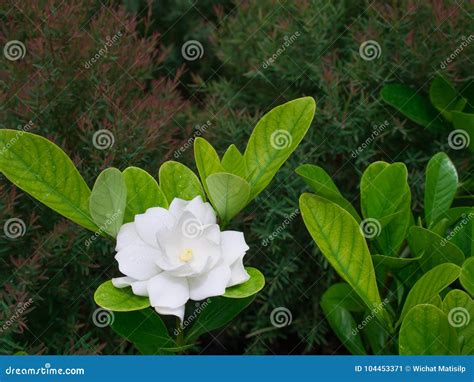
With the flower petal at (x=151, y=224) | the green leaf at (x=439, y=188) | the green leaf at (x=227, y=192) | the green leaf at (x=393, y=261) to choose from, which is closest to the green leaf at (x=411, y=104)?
the green leaf at (x=439, y=188)

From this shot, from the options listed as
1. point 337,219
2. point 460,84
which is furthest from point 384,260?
point 460,84

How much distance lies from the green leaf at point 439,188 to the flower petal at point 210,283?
0.59 m

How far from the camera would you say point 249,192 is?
138cm

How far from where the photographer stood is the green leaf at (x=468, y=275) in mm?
1459

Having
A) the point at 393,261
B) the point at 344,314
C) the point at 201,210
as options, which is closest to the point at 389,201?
the point at 393,261

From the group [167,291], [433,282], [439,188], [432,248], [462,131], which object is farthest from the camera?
[462,131]

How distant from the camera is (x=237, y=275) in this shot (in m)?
1.33

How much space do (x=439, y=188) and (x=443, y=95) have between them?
1.79ft

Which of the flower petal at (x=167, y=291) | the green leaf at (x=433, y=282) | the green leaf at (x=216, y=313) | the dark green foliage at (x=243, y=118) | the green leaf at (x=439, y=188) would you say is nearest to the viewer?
the flower petal at (x=167, y=291)

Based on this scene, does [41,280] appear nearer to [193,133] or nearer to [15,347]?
[15,347]

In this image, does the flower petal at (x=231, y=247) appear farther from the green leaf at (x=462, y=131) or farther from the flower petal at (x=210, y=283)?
the green leaf at (x=462, y=131)

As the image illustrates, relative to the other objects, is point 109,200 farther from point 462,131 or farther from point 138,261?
point 462,131

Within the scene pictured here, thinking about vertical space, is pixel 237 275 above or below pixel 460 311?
below

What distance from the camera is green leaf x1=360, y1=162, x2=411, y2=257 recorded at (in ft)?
5.21
